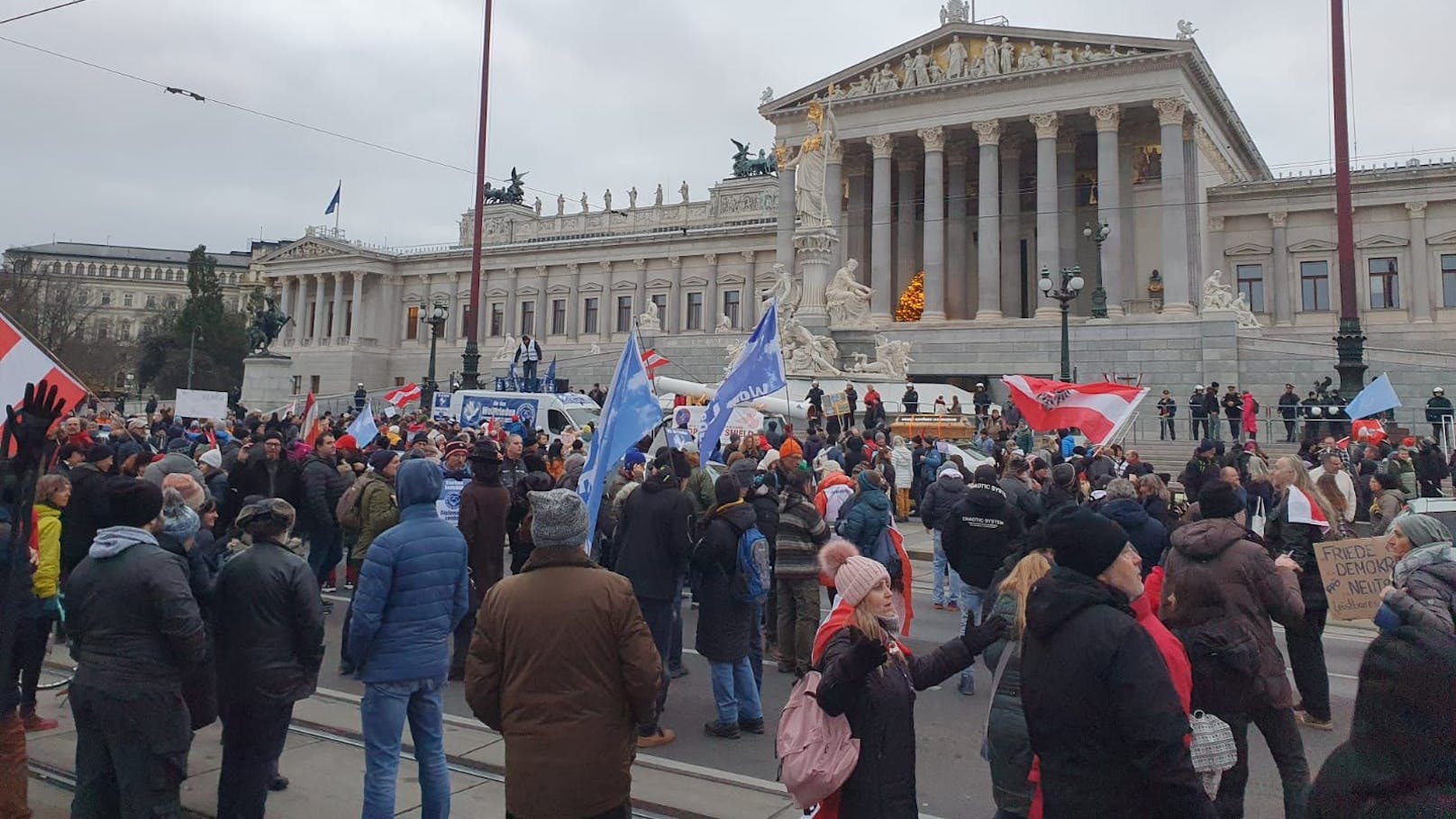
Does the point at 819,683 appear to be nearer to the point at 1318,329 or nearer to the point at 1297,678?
the point at 1297,678

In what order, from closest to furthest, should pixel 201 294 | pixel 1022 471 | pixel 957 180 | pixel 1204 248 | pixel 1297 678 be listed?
pixel 1297 678, pixel 1022 471, pixel 1204 248, pixel 957 180, pixel 201 294

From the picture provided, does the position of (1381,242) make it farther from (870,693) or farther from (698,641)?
(870,693)

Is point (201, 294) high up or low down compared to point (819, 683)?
up

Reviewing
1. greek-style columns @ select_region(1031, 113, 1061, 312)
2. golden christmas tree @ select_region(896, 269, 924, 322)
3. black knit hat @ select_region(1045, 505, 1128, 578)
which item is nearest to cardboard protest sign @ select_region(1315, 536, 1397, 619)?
black knit hat @ select_region(1045, 505, 1128, 578)

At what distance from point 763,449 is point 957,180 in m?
38.8

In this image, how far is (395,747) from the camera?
4785mm

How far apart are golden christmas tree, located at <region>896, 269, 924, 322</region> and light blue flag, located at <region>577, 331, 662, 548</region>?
42807 millimetres

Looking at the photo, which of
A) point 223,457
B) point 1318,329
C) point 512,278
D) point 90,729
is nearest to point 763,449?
point 223,457

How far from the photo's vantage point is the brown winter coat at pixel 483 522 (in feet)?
24.6

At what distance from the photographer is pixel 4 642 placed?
14.3 feet

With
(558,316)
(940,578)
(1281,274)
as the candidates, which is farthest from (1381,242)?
(558,316)

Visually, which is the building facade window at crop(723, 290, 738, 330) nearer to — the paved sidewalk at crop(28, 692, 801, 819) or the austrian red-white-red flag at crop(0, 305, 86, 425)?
the paved sidewalk at crop(28, 692, 801, 819)

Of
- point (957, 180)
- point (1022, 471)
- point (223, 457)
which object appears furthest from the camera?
→ point (957, 180)

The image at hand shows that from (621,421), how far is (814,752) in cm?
405
